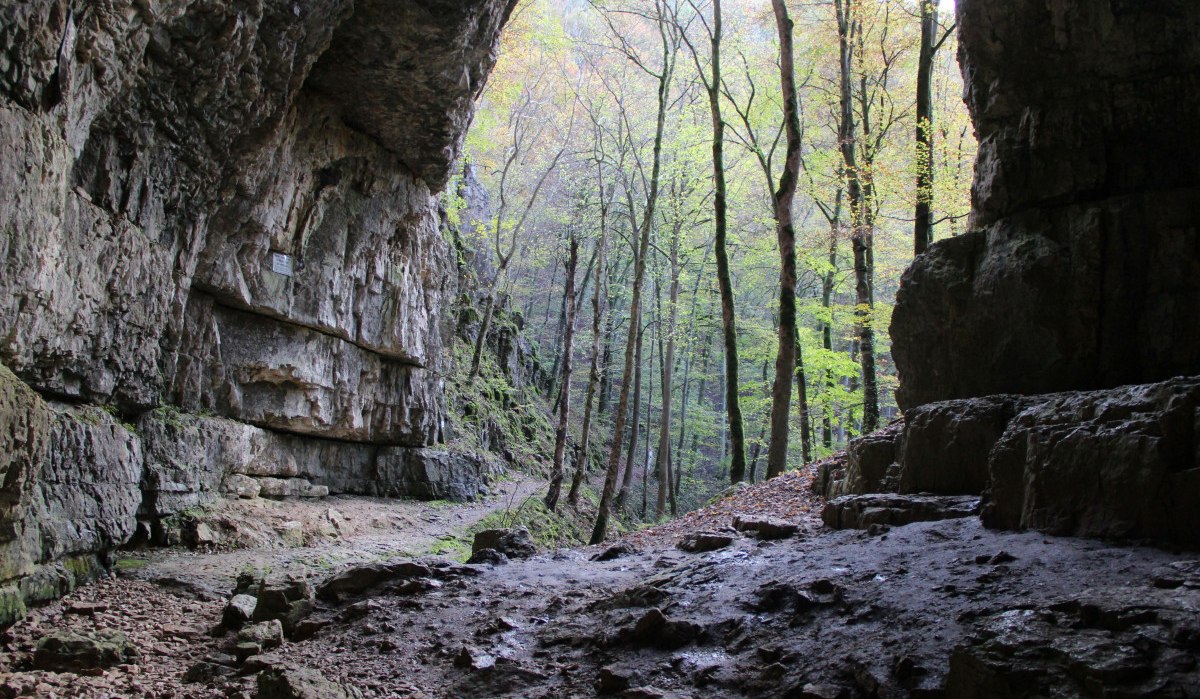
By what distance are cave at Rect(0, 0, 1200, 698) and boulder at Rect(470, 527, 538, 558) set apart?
1.89 ft

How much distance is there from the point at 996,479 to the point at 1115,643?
2.29 meters

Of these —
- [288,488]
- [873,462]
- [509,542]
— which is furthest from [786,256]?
[288,488]

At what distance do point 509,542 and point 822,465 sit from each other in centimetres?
466

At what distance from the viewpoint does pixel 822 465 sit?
9.84 metres

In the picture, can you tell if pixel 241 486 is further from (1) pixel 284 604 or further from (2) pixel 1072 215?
(2) pixel 1072 215

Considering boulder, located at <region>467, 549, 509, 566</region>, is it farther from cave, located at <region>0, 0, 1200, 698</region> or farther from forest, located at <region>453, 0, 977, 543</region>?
forest, located at <region>453, 0, 977, 543</region>

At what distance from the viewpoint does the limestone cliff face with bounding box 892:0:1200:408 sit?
19.7 feet

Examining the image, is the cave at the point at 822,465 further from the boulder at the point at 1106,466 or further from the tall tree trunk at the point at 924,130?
the tall tree trunk at the point at 924,130

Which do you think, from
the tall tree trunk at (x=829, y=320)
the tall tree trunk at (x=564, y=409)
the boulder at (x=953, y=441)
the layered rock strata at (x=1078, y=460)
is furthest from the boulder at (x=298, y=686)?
the tall tree trunk at (x=829, y=320)

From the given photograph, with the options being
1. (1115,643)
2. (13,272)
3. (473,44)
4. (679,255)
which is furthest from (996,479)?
→ (679,255)

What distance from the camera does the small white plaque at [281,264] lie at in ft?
39.5

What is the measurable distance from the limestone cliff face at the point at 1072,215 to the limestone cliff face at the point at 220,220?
8.14 metres

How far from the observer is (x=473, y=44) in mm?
12016

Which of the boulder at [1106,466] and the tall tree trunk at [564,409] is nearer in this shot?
the boulder at [1106,466]
